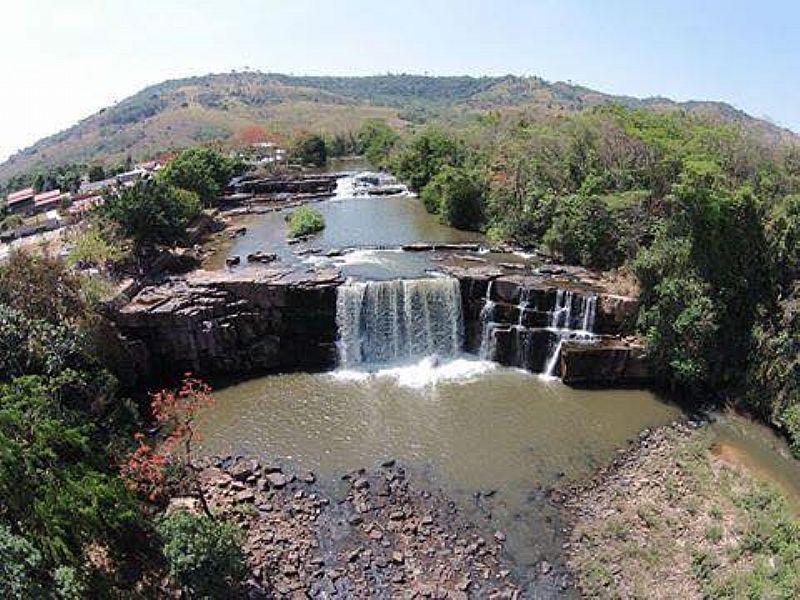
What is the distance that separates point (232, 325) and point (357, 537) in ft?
47.9

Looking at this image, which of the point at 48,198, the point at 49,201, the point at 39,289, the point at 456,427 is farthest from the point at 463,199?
the point at 48,198

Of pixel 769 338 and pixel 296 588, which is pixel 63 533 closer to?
pixel 296 588

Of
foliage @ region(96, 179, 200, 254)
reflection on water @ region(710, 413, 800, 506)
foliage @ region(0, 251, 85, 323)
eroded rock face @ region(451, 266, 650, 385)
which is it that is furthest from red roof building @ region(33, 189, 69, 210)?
reflection on water @ region(710, 413, 800, 506)

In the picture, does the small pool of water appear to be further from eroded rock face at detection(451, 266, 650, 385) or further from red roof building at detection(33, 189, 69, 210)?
red roof building at detection(33, 189, 69, 210)

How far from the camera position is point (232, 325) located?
31531 millimetres

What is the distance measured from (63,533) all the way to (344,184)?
2364 inches

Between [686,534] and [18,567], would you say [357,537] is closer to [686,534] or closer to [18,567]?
[18,567]

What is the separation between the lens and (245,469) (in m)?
23.6

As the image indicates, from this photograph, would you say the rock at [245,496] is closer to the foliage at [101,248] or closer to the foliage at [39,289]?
the foliage at [39,289]

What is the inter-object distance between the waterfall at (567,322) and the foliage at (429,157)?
3137 centimetres

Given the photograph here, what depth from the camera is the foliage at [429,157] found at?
2431 inches

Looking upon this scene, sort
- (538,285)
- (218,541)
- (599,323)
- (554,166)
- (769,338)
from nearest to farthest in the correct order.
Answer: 1. (218,541)
2. (769,338)
3. (599,323)
4. (538,285)
5. (554,166)

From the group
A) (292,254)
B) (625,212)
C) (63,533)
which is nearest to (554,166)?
(625,212)

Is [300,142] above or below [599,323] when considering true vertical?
above
